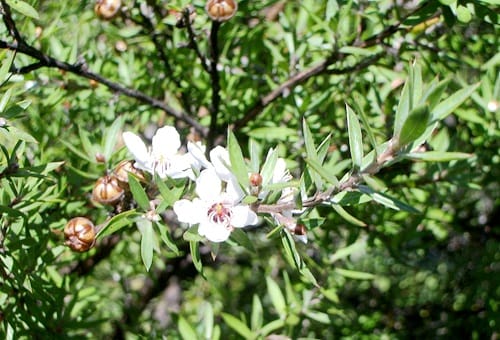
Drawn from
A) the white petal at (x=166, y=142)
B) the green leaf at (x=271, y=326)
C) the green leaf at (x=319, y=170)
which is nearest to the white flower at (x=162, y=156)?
the white petal at (x=166, y=142)

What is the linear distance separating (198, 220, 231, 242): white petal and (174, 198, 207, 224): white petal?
0.04 feet

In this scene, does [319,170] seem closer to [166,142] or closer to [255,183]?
[255,183]

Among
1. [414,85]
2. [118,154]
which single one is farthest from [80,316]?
[414,85]

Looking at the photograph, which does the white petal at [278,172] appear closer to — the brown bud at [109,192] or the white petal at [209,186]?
the white petal at [209,186]

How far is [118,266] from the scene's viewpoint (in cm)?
215

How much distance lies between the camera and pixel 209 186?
0.85 m

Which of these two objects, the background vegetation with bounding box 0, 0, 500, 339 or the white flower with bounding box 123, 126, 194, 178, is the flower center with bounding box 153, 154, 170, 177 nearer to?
the white flower with bounding box 123, 126, 194, 178

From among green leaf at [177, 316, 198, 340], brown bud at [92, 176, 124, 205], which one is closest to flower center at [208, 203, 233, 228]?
brown bud at [92, 176, 124, 205]

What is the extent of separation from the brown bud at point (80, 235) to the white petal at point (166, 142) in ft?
0.50

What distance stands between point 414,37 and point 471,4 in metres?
0.36

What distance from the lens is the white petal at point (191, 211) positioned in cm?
85

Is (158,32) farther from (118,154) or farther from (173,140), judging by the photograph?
(173,140)

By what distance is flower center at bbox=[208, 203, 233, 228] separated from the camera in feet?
2.75

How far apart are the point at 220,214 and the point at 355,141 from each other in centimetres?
19
